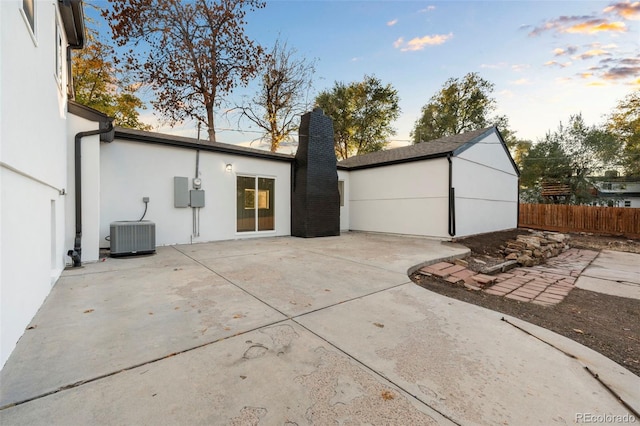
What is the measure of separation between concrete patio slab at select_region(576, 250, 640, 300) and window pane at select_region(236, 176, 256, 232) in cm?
760

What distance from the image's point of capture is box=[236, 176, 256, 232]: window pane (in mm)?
7816

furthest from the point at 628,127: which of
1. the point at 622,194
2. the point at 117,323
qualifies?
the point at 117,323

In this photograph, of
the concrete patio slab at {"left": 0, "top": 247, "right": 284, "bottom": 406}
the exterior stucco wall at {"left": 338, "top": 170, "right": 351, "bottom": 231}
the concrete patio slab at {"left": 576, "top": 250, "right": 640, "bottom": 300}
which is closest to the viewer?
the concrete patio slab at {"left": 0, "top": 247, "right": 284, "bottom": 406}

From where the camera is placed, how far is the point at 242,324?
2.34 m

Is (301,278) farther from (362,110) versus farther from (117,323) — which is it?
(362,110)

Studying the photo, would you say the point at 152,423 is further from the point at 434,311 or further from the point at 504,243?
the point at 504,243

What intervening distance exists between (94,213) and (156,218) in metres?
1.69

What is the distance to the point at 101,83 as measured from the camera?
13.0m

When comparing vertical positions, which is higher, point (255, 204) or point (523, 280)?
point (255, 204)

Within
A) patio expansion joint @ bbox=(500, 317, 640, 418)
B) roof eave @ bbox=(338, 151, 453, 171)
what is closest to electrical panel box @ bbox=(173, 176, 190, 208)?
roof eave @ bbox=(338, 151, 453, 171)

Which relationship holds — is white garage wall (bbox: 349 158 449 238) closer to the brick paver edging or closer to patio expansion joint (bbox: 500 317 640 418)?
the brick paver edging

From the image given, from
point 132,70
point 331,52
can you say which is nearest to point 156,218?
point 331,52

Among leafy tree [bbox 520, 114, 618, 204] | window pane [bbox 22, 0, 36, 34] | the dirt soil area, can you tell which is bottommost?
the dirt soil area

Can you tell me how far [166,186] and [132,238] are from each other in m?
1.83
